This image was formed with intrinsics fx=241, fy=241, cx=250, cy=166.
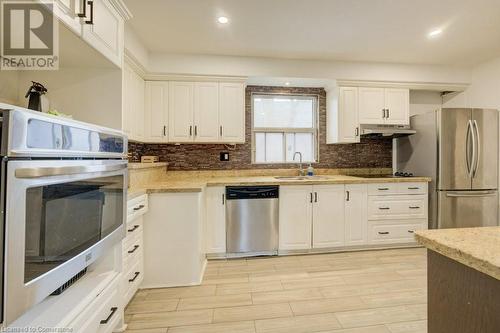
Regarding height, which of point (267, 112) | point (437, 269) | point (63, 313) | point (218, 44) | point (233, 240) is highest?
point (218, 44)

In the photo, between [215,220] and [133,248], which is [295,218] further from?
[133,248]

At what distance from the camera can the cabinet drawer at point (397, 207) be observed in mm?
3168

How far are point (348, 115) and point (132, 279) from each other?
3238 mm

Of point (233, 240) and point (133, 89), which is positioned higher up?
point (133, 89)

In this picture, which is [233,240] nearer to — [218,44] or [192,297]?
[192,297]

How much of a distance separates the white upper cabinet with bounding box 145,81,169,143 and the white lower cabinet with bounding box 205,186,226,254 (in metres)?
0.99

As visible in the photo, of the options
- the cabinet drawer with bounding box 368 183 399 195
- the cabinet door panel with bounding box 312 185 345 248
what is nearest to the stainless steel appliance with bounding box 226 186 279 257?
the cabinet door panel with bounding box 312 185 345 248

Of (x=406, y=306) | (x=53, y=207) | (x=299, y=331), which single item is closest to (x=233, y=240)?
(x=299, y=331)

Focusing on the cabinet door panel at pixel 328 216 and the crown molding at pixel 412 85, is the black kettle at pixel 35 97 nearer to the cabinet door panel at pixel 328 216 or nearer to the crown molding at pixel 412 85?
the cabinet door panel at pixel 328 216

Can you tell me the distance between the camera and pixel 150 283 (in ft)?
7.37

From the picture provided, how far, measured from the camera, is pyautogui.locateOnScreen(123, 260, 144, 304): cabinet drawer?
182 centimetres

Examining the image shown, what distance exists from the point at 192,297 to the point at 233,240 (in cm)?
90

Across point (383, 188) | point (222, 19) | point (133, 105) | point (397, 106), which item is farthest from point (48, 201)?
point (397, 106)

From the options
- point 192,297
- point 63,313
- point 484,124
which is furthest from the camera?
point 484,124
